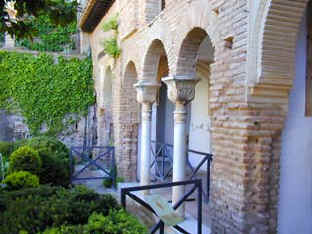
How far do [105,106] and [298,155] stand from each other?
9300 millimetres

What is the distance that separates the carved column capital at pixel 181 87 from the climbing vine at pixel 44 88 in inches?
336

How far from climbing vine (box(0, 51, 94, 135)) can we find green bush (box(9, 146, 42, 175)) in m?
5.90

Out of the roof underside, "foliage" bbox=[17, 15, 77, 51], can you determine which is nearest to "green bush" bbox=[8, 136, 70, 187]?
the roof underside

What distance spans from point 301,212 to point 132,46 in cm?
570

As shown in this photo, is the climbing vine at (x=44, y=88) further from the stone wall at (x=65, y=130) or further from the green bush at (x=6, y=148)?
the green bush at (x=6, y=148)

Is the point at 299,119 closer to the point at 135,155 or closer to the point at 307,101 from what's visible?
the point at 307,101

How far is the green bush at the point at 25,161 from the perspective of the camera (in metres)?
7.19

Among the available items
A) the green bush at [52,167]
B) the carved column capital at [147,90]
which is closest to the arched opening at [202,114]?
the carved column capital at [147,90]

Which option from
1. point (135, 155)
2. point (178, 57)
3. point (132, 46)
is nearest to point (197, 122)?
point (135, 155)

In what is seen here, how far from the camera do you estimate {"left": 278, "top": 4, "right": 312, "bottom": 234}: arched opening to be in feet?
12.3

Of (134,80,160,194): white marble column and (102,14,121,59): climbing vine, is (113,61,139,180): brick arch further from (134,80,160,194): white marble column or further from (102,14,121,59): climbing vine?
(134,80,160,194): white marble column

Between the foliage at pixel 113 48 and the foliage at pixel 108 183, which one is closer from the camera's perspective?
the foliage at pixel 113 48

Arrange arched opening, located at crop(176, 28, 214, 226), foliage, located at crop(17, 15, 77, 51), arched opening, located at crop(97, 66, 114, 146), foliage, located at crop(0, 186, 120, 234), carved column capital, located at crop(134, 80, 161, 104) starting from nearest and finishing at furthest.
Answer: foliage, located at crop(0, 186, 120, 234) < carved column capital, located at crop(134, 80, 161, 104) < arched opening, located at crop(176, 28, 214, 226) < arched opening, located at crop(97, 66, 114, 146) < foliage, located at crop(17, 15, 77, 51)

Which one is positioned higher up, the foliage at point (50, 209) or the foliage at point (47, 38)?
A: the foliage at point (47, 38)
